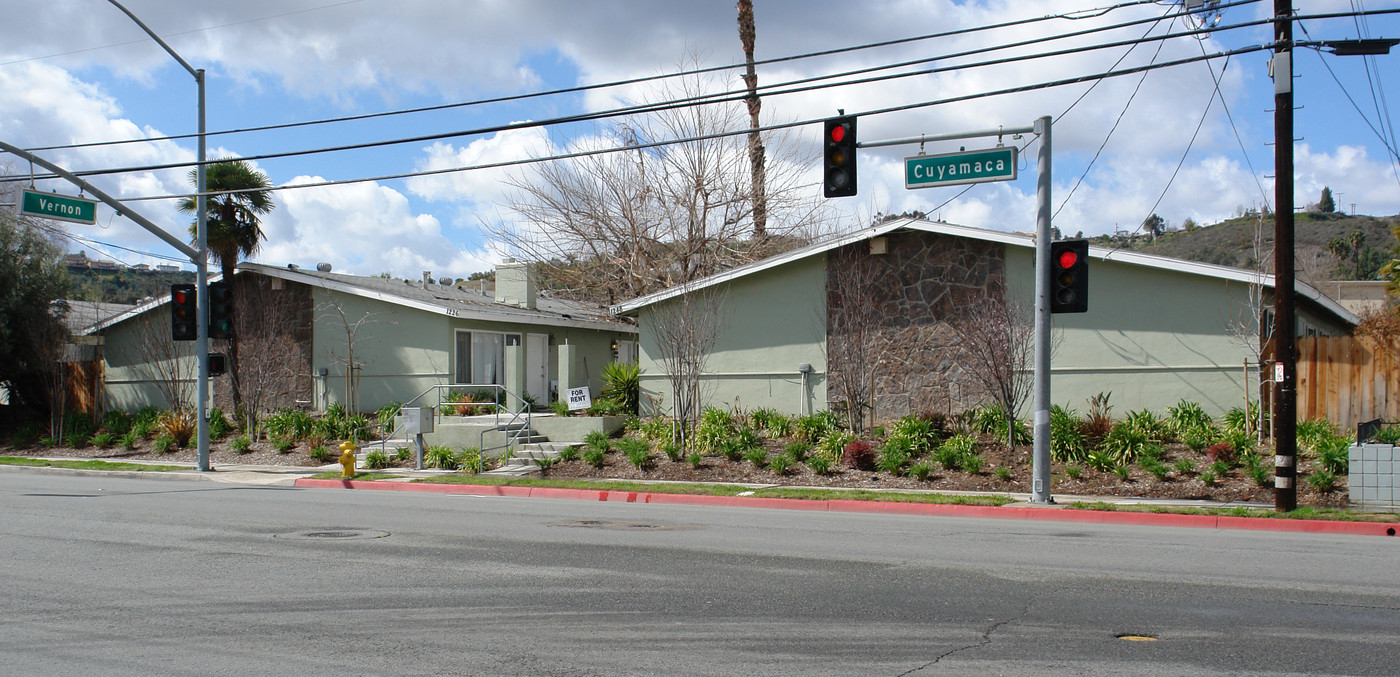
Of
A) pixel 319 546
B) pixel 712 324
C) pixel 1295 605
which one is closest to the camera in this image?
pixel 1295 605

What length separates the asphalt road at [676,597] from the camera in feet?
20.3

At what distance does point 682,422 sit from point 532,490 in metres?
4.11

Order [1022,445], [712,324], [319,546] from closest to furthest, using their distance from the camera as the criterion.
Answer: [319,546] → [1022,445] → [712,324]

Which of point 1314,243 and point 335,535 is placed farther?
point 1314,243

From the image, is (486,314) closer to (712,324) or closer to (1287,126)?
(712,324)

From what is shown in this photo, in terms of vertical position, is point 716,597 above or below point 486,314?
below

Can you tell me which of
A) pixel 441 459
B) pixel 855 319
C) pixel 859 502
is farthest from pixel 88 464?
pixel 859 502

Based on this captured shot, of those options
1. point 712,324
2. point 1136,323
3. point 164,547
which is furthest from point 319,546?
point 1136,323

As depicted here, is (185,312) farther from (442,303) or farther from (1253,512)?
(1253,512)

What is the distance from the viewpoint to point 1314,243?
75.5 metres

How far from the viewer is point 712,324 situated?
2162 centimetres

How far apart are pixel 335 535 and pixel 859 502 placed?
25.2 feet

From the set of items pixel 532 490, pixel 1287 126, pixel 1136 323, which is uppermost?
pixel 1287 126

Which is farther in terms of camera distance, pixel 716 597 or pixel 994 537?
pixel 994 537
